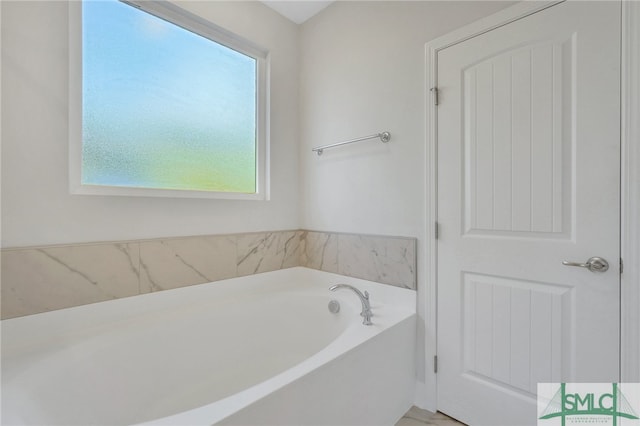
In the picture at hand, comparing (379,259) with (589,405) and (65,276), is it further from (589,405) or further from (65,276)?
(65,276)

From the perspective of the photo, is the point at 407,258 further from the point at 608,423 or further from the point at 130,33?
the point at 130,33

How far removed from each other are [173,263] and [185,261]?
0.07 m

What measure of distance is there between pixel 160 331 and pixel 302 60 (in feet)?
7.10

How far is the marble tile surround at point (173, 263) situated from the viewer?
121cm

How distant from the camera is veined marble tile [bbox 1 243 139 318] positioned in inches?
46.3

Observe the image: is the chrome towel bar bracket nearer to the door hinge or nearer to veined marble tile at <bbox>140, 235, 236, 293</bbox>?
the door hinge

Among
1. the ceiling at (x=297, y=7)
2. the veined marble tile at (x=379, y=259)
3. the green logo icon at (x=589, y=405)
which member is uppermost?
the ceiling at (x=297, y=7)

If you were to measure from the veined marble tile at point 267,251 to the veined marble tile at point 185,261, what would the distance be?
8cm

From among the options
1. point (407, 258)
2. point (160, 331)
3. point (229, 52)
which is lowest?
point (160, 331)

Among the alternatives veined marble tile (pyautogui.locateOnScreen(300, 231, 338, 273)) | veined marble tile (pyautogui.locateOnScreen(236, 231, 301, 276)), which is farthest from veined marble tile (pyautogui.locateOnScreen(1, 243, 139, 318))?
veined marble tile (pyautogui.locateOnScreen(300, 231, 338, 273))

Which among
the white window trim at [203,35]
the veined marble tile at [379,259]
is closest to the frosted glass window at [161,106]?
the white window trim at [203,35]

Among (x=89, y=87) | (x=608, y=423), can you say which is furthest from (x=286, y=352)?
(x=89, y=87)

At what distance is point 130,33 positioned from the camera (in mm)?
1550

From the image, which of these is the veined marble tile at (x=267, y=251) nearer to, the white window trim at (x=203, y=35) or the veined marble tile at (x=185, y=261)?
the veined marble tile at (x=185, y=261)
